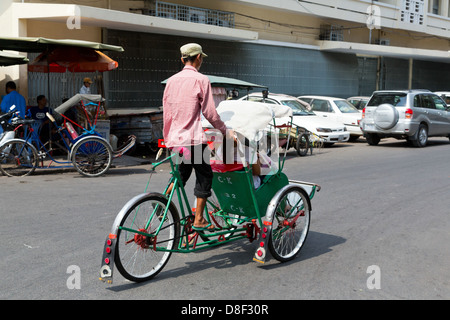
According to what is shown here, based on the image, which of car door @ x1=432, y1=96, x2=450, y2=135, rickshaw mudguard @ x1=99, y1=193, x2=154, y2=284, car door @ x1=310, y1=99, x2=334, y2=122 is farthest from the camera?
car door @ x1=310, y1=99, x2=334, y2=122

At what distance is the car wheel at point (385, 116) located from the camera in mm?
16906

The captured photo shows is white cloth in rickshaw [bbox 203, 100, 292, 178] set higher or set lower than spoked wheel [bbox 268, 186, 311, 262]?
higher

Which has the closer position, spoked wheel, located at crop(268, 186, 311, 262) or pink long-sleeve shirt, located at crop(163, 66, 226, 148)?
pink long-sleeve shirt, located at crop(163, 66, 226, 148)

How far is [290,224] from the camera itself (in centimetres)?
536

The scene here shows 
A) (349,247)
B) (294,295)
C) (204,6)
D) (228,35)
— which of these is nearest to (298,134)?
(228,35)

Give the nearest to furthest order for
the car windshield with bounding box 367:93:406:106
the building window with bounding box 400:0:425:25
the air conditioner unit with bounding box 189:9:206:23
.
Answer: the car windshield with bounding box 367:93:406:106 < the air conditioner unit with bounding box 189:9:206:23 < the building window with bounding box 400:0:425:25

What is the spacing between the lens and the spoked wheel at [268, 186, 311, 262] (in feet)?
17.3

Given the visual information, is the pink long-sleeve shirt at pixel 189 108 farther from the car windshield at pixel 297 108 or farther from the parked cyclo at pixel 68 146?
the car windshield at pixel 297 108

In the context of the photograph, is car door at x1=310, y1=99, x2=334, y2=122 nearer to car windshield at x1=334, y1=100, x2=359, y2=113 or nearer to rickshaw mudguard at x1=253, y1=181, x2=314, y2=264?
car windshield at x1=334, y1=100, x2=359, y2=113

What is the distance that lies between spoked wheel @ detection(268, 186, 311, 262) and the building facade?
995cm

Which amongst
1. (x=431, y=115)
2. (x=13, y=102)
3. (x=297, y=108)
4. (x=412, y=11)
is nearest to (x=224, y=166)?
(x=13, y=102)

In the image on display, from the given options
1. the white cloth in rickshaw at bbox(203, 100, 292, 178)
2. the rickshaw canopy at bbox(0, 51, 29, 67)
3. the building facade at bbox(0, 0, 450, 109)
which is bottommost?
the white cloth in rickshaw at bbox(203, 100, 292, 178)

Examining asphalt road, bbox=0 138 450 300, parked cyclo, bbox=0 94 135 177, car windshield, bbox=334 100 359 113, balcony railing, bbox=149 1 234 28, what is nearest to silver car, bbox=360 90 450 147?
car windshield, bbox=334 100 359 113

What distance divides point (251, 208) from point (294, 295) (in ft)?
3.53
